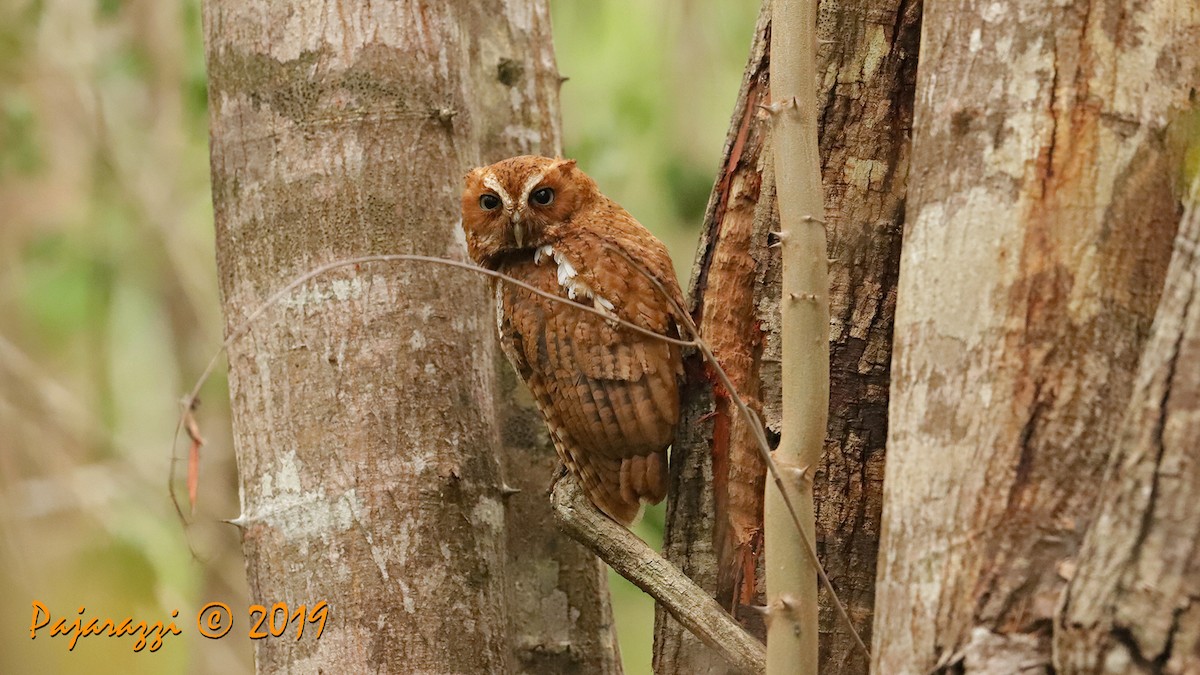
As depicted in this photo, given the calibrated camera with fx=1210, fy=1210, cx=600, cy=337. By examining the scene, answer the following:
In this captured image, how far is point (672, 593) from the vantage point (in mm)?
2234

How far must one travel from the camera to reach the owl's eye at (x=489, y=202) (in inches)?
112

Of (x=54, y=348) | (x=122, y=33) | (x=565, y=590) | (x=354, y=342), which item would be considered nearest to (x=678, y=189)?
(x=565, y=590)

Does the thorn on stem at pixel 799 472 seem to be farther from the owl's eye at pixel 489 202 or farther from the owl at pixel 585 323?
the owl's eye at pixel 489 202

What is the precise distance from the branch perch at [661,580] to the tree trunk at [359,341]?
9.6 inches

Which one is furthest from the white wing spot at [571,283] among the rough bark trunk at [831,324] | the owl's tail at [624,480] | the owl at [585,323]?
the owl's tail at [624,480]

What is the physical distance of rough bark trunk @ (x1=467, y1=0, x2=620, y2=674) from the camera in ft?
10.3

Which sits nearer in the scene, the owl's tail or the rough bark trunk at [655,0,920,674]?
the rough bark trunk at [655,0,920,674]

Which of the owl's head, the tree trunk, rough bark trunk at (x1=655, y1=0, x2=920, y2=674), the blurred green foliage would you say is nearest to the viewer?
rough bark trunk at (x1=655, y1=0, x2=920, y2=674)

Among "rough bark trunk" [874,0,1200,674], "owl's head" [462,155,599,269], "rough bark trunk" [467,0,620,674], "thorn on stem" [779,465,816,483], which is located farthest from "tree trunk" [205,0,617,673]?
"rough bark trunk" [874,0,1200,674]

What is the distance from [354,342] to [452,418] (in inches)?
10.5

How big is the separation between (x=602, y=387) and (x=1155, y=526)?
4.92 feet

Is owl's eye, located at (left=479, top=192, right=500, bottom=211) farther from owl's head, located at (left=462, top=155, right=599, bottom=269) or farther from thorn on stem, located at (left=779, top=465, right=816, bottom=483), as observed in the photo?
thorn on stem, located at (left=779, top=465, right=816, bottom=483)

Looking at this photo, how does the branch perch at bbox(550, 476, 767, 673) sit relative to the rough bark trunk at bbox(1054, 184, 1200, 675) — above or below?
below

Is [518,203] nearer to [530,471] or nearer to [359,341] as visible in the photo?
[359,341]
